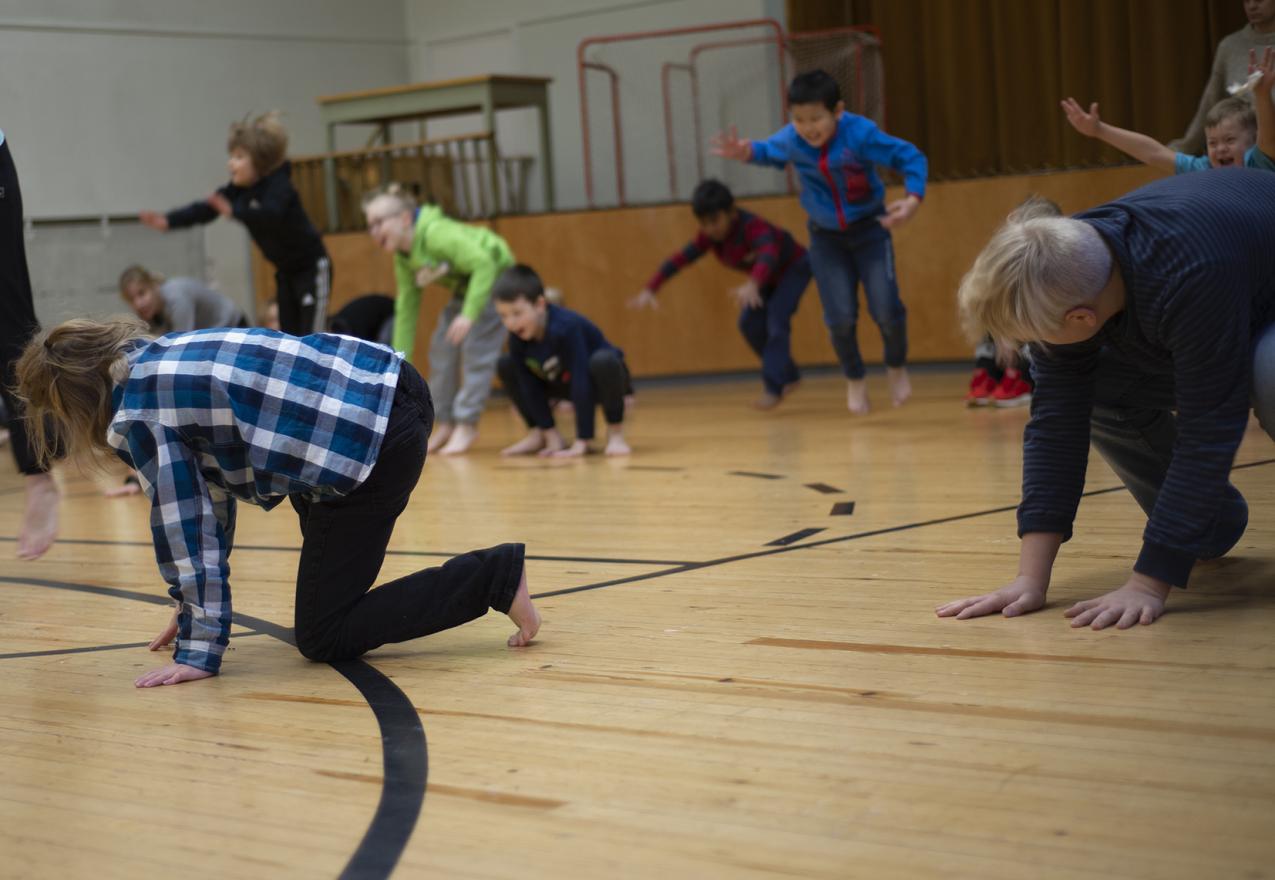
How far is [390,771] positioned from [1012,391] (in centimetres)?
379

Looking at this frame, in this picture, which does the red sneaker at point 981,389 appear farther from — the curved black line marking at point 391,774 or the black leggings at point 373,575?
the curved black line marking at point 391,774

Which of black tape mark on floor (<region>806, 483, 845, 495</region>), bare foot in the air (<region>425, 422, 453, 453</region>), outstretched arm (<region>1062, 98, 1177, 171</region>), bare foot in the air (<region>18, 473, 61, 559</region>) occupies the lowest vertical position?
bare foot in the air (<region>425, 422, 453, 453</region>)

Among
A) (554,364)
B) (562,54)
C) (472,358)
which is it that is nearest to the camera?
(554,364)

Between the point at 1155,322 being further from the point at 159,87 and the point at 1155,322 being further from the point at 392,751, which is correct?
the point at 159,87

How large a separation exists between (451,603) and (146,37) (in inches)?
284

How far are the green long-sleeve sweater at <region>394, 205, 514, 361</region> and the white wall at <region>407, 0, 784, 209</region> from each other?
2926 millimetres

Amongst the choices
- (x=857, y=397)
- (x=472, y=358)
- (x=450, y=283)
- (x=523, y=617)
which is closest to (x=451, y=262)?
(x=450, y=283)

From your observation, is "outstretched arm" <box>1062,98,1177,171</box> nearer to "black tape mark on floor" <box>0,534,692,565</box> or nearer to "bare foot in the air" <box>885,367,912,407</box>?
"black tape mark on floor" <box>0,534,692,565</box>

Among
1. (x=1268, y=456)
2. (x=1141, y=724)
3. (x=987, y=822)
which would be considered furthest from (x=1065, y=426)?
(x=1268, y=456)

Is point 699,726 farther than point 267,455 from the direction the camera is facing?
No

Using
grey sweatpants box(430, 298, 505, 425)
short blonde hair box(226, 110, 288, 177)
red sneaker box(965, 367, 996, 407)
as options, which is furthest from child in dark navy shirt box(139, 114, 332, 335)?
red sneaker box(965, 367, 996, 407)

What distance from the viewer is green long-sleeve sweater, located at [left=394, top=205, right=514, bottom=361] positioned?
15.0ft

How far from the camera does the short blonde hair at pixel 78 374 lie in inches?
71.2

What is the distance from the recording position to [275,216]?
4402 mm
